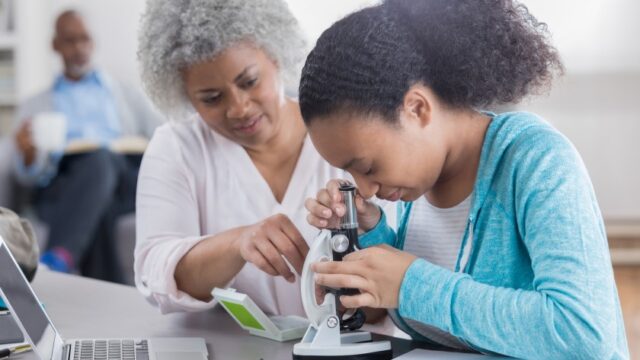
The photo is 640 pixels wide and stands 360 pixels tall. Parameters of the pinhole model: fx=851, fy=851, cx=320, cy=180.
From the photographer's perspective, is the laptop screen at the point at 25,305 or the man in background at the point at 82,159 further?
the man in background at the point at 82,159

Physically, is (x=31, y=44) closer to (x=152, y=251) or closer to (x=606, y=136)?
(x=606, y=136)

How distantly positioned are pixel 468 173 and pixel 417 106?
152 mm

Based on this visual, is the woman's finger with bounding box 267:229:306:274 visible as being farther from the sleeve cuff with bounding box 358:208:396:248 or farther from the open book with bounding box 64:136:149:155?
the open book with bounding box 64:136:149:155

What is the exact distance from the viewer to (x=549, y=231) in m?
1.03

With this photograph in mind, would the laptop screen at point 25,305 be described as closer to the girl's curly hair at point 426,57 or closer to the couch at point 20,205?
the girl's curly hair at point 426,57

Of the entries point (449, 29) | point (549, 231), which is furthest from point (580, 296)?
point (449, 29)

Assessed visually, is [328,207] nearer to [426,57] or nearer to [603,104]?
[426,57]

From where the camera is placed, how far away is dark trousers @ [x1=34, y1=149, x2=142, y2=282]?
13.7ft

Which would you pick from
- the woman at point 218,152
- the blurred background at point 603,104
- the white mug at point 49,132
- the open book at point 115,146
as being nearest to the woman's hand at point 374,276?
the woman at point 218,152

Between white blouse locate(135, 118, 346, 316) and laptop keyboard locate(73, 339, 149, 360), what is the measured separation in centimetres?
28

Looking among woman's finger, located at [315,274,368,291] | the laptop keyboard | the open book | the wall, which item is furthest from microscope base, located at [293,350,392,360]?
the open book

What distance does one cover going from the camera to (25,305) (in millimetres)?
1173

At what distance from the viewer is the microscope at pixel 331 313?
1.16m

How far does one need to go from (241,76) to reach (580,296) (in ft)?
2.65
